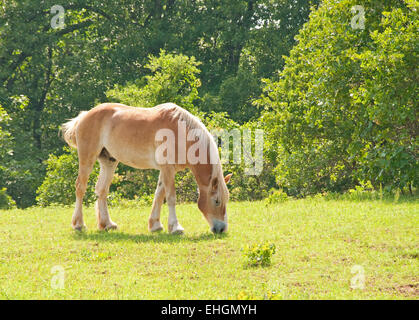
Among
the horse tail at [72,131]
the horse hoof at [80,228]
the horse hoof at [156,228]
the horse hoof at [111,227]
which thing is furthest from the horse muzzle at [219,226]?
the horse tail at [72,131]

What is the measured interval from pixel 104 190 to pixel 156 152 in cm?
158

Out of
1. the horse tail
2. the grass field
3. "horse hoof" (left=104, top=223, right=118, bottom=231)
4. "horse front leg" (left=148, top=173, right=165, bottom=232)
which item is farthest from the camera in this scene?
the horse tail

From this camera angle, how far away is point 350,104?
14750mm

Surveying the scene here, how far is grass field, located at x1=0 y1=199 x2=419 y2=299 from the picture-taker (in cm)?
657

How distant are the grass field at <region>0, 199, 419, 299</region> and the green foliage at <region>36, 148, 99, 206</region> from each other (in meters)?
7.74

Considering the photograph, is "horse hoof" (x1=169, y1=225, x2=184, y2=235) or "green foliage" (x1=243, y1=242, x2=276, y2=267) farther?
"horse hoof" (x1=169, y1=225, x2=184, y2=235)

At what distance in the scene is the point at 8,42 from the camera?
92.3 feet

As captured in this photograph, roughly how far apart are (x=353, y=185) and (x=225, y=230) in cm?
888

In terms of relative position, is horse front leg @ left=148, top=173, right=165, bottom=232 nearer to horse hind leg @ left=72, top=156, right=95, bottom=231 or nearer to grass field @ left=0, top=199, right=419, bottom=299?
grass field @ left=0, top=199, right=419, bottom=299

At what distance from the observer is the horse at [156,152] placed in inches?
398

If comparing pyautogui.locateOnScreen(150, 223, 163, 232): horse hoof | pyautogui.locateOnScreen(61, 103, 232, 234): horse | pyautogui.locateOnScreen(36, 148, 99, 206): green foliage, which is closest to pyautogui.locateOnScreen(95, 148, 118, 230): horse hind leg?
pyautogui.locateOnScreen(61, 103, 232, 234): horse

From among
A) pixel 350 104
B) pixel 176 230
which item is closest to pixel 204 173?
pixel 176 230

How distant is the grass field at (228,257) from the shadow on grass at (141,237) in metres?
0.02

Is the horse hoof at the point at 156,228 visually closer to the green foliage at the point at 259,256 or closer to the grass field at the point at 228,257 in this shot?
the grass field at the point at 228,257
